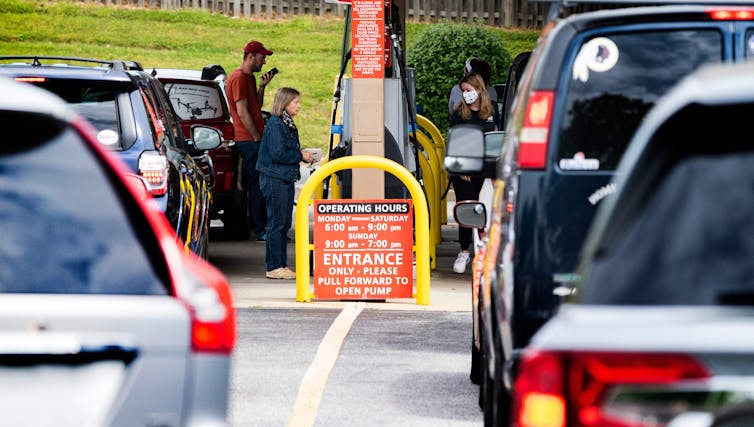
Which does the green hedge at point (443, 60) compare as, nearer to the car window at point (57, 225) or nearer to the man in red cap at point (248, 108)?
the man in red cap at point (248, 108)

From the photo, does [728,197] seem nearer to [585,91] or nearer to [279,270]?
[585,91]

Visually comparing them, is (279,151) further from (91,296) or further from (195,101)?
(91,296)

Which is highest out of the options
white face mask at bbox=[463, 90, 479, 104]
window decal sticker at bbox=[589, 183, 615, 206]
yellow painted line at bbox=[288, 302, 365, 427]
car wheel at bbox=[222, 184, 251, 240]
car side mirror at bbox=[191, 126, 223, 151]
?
window decal sticker at bbox=[589, 183, 615, 206]

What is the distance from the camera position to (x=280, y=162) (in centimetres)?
1473

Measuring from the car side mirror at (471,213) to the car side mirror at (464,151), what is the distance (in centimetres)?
86

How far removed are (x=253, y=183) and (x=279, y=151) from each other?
4.30 metres

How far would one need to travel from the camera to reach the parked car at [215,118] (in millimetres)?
18609

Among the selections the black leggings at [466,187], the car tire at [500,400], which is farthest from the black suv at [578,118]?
the black leggings at [466,187]

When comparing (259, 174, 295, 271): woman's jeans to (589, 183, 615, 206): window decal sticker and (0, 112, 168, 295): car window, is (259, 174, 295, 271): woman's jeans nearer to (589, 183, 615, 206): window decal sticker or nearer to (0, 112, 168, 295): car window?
(589, 183, 615, 206): window decal sticker

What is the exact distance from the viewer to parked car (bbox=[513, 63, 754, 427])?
3230 mm

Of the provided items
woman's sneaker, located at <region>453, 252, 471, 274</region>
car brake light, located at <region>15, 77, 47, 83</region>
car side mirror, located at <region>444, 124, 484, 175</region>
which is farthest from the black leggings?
car side mirror, located at <region>444, 124, 484, 175</region>

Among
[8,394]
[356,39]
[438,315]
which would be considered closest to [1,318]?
[8,394]

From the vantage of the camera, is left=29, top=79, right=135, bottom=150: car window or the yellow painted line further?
left=29, top=79, right=135, bottom=150: car window

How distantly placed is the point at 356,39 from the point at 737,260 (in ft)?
36.8
